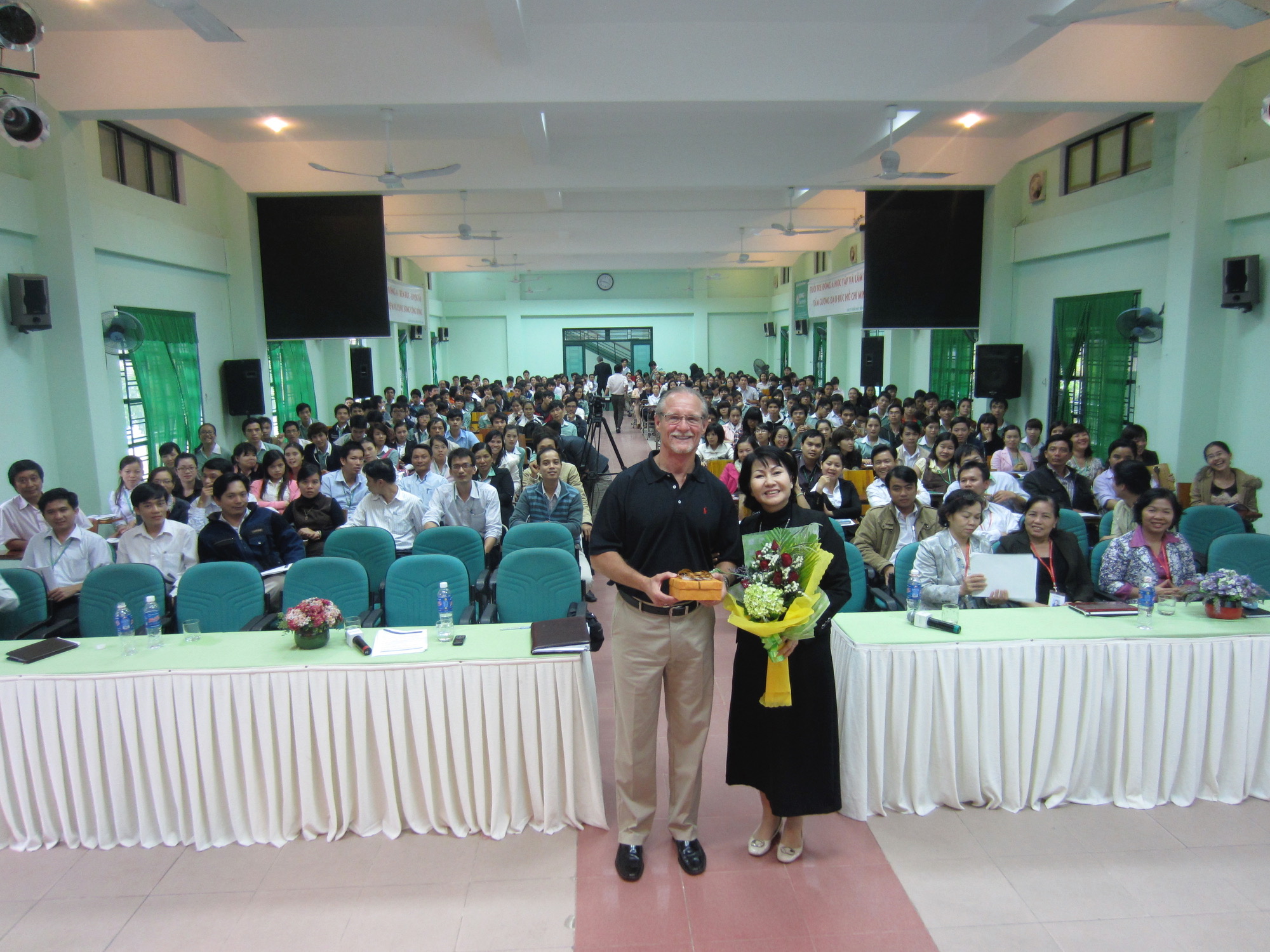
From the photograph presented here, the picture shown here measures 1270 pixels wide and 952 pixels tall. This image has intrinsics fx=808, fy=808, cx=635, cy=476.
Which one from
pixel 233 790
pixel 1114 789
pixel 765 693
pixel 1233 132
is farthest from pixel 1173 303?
pixel 233 790

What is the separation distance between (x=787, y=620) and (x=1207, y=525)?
439cm

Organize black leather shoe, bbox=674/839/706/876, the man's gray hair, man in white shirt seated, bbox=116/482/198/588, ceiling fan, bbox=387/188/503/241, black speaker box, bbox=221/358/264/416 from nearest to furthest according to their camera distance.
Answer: the man's gray hair, black leather shoe, bbox=674/839/706/876, man in white shirt seated, bbox=116/482/198/588, black speaker box, bbox=221/358/264/416, ceiling fan, bbox=387/188/503/241

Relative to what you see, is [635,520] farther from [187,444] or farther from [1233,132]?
Result: [187,444]

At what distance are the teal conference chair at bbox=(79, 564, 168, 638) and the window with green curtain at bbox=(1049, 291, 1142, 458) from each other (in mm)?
9169

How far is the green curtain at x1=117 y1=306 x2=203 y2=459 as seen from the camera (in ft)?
28.3

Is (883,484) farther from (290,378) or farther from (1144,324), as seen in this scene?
(290,378)

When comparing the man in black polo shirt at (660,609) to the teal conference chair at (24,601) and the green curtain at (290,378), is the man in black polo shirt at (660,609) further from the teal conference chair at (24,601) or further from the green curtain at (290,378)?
the green curtain at (290,378)

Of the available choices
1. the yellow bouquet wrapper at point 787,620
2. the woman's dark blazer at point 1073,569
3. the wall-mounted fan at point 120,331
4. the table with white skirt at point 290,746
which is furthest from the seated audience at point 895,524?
the wall-mounted fan at point 120,331

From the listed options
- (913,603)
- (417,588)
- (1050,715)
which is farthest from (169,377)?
(1050,715)

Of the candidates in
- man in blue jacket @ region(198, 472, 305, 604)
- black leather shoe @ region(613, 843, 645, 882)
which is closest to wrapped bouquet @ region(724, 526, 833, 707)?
black leather shoe @ region(613, 843, 645, 882)

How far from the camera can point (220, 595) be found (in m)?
4.29

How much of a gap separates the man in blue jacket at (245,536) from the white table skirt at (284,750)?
1648 mm

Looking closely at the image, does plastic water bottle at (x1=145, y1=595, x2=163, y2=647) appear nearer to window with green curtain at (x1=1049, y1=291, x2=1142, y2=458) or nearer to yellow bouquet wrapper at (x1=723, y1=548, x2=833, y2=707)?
yellow bouquet wrapper at (x1=723, y1=548, x2=833, y2=707)

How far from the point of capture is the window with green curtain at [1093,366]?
8.95 meters
